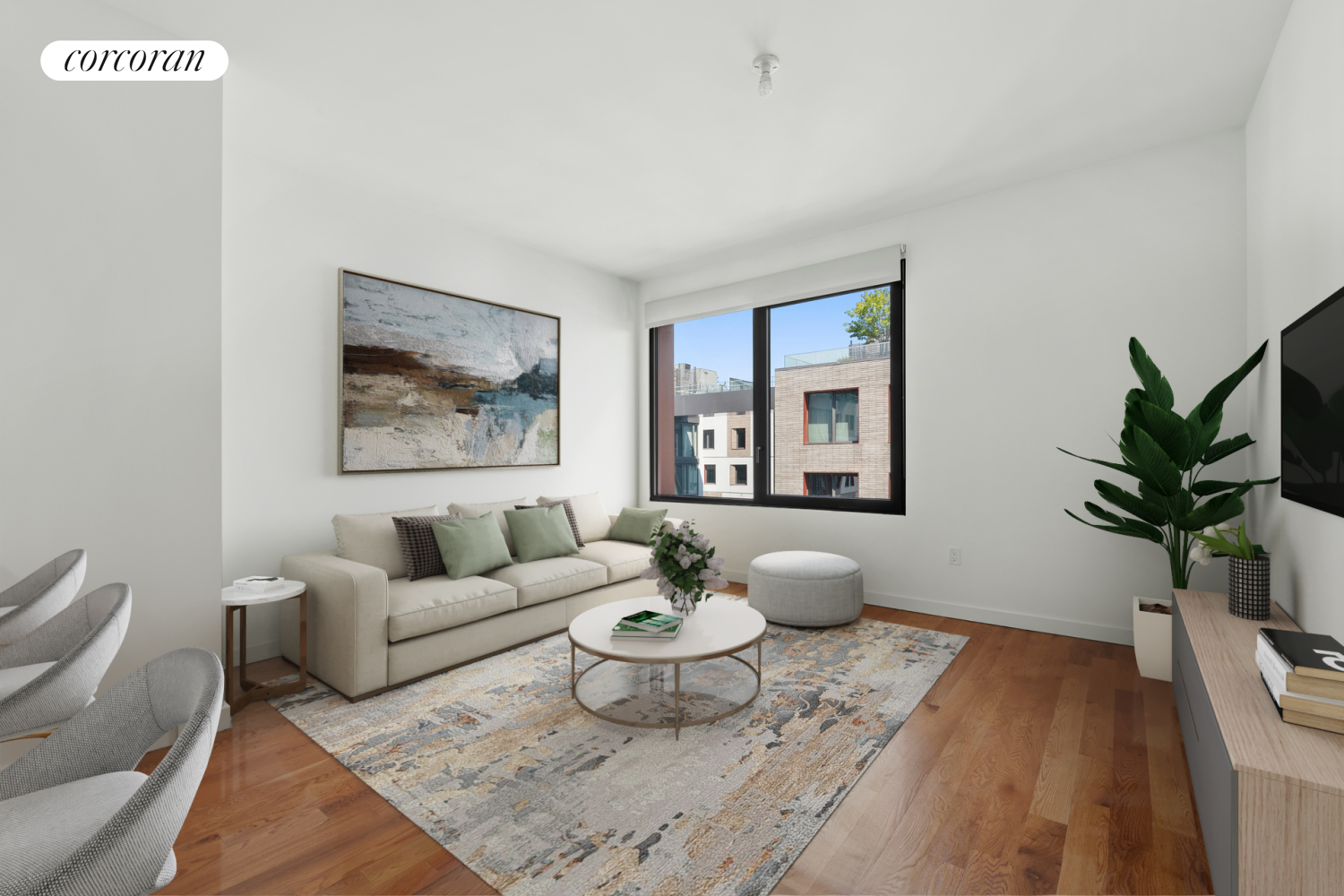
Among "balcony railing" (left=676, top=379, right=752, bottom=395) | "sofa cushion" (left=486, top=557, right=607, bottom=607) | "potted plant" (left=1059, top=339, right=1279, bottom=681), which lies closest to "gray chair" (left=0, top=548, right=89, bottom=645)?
"sofa cushion" (left=486, top=557, right=607, bottom=607)

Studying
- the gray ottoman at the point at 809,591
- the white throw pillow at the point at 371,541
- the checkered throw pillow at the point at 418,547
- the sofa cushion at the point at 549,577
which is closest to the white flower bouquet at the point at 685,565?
the sofa cushion at the point at 549,577

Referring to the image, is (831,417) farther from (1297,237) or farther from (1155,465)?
(1297,237)

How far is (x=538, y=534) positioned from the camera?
13.2 ft

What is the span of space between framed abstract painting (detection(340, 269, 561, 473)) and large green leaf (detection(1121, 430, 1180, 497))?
3.84 metres

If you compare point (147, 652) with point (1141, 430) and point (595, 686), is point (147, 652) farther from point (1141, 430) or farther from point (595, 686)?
point (1141, 430)

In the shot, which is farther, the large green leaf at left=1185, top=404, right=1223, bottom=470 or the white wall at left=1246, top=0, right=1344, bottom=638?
the large green leaf at left=1185, top=404, right=1223, bottom=470

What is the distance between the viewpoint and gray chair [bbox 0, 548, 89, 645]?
142 cm

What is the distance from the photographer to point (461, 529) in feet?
11.8

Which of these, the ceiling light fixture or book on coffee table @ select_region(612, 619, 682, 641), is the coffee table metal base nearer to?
book on coffee table @ select_region(612, 619, 682, 641)

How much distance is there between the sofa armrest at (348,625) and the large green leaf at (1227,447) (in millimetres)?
3960

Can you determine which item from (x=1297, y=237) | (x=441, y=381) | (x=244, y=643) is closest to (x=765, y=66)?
(x=1297, y=237)

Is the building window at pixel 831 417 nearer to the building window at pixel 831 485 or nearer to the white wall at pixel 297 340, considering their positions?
the building window at pixel 831 485

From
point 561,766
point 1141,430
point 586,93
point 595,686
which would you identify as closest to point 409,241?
point 586,93

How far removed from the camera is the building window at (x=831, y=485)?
462cm
